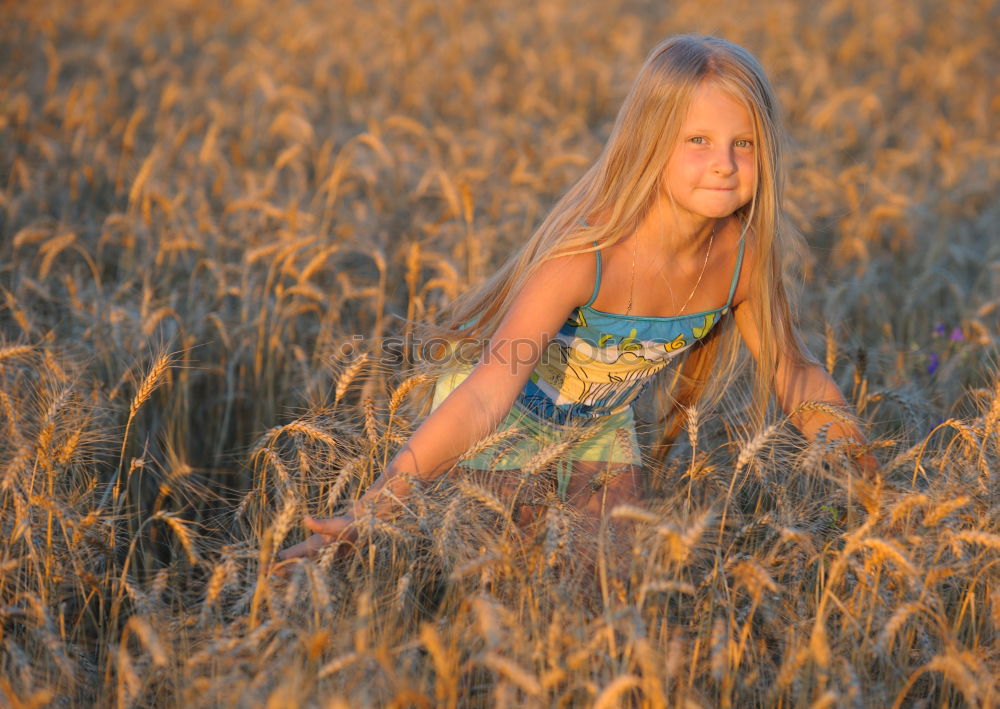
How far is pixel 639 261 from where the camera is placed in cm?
238

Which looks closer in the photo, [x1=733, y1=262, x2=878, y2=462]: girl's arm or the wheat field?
the wheat field

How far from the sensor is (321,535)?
1.95 metres

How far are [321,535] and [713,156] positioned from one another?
1.23 metres

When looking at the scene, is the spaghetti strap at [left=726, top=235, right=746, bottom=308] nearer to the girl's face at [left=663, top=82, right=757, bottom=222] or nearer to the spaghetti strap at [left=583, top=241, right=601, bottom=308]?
the girl's face at [left=663, top=82, right=757, bottom=222]

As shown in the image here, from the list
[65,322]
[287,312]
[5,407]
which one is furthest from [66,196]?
[5,407]

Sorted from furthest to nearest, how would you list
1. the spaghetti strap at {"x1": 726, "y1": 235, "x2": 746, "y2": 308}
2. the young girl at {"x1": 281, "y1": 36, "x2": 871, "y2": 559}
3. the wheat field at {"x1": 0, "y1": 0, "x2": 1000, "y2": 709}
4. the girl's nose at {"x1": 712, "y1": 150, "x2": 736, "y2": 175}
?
the spaghetti strap at {"x1": 726, "y1": 235, "x2": 746, "y2": 308}
the girl's nose at {"x1": 712, "y1": 150, "x2": 736, "y2": 175}
the young girl at {"x1": 281, "y1": 36, "x2": 871, "y2": 559}
the wheat field at {"x1": 0, "y1": 0, "x2": 1000, "y2": 709}

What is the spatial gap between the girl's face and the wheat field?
54 cm

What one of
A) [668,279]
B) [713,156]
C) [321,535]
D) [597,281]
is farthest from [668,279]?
[321,535]

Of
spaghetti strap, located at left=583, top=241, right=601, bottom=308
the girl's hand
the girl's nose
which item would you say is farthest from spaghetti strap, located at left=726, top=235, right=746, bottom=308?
the girl's hand

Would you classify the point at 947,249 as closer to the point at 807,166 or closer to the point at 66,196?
the point at 807,166

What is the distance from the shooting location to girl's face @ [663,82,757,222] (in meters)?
2.21

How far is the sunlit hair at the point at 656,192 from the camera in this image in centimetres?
223

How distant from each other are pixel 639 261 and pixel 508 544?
3.02ft

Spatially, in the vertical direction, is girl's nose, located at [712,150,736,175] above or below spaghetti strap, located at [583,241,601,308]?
above
